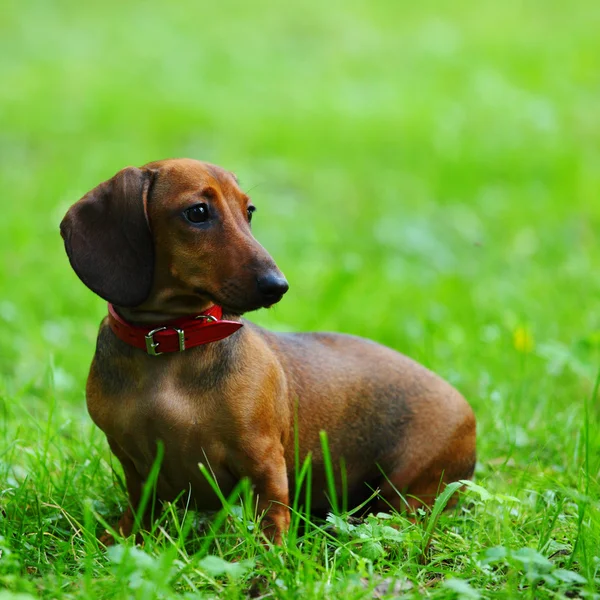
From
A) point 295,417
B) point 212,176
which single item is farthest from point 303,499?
point 212,176

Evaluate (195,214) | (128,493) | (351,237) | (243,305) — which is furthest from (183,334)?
(351,237)

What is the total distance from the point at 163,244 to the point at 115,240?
0.14 metres

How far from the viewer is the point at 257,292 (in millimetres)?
2805

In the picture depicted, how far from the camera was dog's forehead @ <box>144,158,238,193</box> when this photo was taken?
2979 millimetres

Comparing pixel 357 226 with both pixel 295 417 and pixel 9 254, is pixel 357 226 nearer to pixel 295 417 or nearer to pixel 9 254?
pixel 9 254

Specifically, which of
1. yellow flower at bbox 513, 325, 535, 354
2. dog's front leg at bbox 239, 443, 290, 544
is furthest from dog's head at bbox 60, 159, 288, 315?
yellow flower at bbox 513, 325, 535, 354

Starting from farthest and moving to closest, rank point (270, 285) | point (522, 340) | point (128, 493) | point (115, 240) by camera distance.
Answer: point (522, 340) < point (128, 493) < point (115, 240) < point (270, 285)

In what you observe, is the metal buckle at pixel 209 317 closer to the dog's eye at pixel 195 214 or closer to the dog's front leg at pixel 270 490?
the dog's eye at pixel 195 214

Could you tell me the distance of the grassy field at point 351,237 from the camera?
273 centimetres

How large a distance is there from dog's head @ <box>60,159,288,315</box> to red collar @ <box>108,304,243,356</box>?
4 cm

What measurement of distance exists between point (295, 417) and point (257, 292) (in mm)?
533

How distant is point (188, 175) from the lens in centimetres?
300

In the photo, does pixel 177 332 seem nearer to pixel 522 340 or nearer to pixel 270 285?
pixel 270 285

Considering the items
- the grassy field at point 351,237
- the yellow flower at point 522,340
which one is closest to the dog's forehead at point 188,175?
the grassy field at point 351,237
